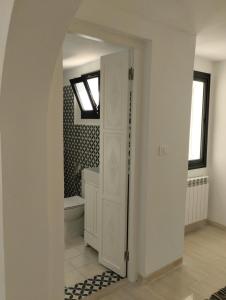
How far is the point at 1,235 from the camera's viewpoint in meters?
1.15

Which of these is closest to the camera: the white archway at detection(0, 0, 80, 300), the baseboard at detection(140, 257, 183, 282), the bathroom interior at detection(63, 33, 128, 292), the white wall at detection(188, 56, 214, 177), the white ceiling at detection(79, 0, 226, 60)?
the white archway at detection(0, 0, 80, 300)

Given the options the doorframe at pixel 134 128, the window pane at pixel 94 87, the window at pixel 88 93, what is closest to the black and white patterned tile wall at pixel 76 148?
the window at pixel 88 93

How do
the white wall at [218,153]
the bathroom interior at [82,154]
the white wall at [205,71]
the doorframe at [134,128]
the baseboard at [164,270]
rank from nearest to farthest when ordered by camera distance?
the doorframe at [134,128] → the baseboard at [164,270] → the bathroom interior at [82,154] → the white wall at [205,71] → the white wall at [218,153]

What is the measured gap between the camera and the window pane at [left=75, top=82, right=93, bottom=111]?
3.36 m

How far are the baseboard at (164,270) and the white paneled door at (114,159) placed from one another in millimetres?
237

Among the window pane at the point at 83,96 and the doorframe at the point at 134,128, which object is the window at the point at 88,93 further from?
the doorframe at the point at 134,128

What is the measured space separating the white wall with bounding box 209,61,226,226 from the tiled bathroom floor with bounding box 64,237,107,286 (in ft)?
5.95

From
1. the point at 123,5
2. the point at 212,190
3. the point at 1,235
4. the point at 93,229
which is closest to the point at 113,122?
the point at 123,5

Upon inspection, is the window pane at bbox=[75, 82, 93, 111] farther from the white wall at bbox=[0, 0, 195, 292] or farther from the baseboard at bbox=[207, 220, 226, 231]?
the baseboard at bbox=[207, 220, 226, 231]

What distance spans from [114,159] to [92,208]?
31.2 inches

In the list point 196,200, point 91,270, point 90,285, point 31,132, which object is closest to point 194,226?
point 196,200

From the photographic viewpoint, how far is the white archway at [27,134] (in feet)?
3.24

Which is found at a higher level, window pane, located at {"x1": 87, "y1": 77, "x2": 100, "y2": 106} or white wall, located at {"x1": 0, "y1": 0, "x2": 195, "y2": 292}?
window pane, located at {"x1": 87, "y1": 77, "x2": 100, "y2": 106}

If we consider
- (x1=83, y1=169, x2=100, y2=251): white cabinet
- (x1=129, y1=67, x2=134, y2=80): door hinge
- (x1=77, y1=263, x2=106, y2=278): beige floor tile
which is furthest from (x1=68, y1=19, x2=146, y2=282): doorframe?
(x1=83, y1=169, x2=100, y2=251): white cabinet
